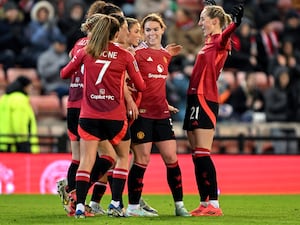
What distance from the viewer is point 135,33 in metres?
13.6

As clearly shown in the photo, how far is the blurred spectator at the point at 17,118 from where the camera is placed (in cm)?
1981

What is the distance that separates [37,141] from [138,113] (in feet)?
25.3

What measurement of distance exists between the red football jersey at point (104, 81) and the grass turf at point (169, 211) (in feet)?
4.00

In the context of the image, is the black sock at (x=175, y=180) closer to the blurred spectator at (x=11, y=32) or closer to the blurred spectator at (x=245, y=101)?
the blurred spectator at (x=245, y=101)

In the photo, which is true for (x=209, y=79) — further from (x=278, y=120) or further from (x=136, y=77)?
(x=278, y=120)

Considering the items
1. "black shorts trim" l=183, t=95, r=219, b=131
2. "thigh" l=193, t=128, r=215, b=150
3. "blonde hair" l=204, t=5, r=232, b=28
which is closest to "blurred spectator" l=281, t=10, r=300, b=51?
"blonde hair" l=204, t=5, r=232, b=28

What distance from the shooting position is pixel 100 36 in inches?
489

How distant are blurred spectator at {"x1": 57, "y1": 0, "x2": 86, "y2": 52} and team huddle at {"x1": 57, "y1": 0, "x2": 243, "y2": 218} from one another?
9.88 metres

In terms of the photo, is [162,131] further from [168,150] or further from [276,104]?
[276,104]

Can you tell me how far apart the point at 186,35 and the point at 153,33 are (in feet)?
35.9

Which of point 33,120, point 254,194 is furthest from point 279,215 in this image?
point 33,120

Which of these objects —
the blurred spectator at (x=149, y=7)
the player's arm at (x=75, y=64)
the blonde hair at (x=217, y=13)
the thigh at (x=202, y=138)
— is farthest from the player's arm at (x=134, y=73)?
the blurred spectator at (x=149, y=7)

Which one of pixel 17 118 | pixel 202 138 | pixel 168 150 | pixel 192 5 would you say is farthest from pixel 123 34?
pixel 192 5

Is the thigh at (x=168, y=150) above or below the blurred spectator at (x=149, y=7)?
below
